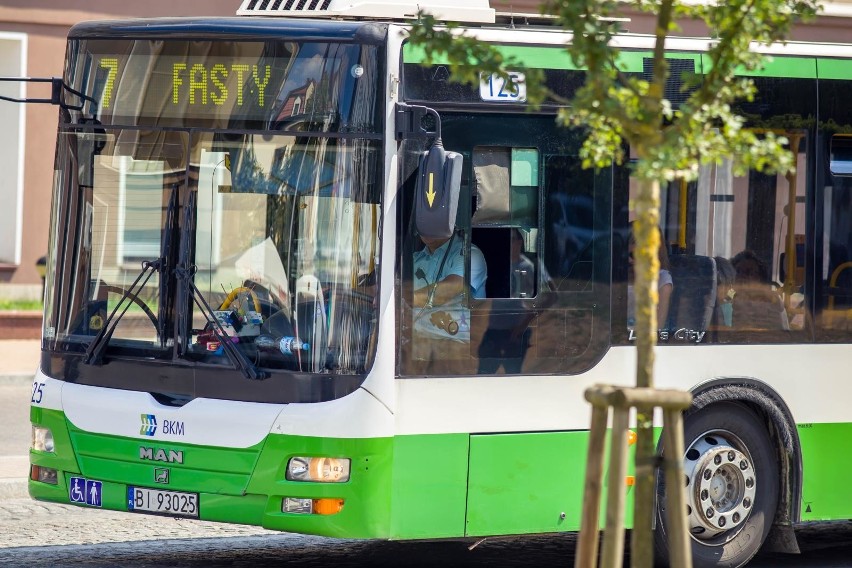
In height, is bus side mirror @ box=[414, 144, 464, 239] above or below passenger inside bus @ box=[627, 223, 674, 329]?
above

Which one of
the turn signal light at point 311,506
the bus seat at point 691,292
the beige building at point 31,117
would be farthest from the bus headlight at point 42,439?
the beige building at point 31,117

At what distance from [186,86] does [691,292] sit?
9.21 ft

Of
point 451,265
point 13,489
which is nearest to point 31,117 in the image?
point 13,489

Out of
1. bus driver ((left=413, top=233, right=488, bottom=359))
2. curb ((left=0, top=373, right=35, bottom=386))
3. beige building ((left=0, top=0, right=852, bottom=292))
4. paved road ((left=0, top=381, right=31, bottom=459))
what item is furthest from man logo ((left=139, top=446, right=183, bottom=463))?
beige building ((left=0, top=0, right=852, bottom=292))

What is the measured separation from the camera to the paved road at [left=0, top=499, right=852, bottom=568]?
27.2ft

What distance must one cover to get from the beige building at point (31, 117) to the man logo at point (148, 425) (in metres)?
13.7

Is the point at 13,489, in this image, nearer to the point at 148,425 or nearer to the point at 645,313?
the point at 148,425

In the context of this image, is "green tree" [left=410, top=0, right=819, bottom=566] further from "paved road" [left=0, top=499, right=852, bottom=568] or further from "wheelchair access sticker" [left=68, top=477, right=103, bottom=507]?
"paved road" [left=0, top=499, right=852, bottom=568]

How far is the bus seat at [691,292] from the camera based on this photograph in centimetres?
810

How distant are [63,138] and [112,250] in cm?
65

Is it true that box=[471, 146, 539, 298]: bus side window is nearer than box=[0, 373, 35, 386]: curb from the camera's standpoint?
Yes

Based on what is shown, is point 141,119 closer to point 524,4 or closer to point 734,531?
point 734,531

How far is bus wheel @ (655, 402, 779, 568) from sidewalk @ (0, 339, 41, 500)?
4.37 meters

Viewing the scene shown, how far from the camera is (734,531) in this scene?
825 centimetres
